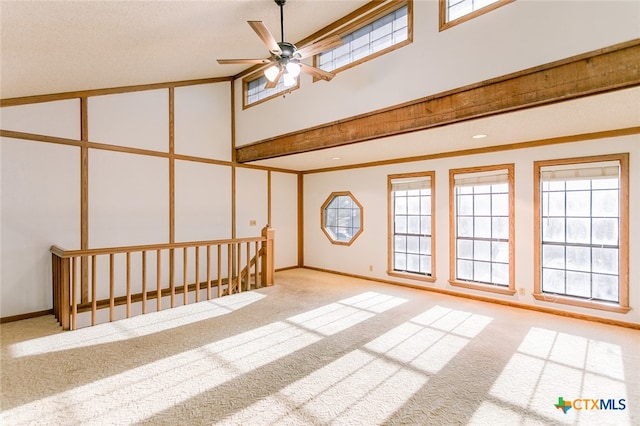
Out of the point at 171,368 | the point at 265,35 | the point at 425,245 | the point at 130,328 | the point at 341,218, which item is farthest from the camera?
the point at 341,218

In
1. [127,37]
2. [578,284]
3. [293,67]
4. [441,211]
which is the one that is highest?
[127,37]

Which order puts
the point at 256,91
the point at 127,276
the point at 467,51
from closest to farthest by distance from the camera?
the point at 467,51 < the point at 127,276 < the point at 256,91

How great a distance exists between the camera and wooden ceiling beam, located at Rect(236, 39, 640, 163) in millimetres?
2375

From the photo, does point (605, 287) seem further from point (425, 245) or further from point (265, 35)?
point (265, 35)

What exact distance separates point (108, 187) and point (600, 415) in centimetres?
578

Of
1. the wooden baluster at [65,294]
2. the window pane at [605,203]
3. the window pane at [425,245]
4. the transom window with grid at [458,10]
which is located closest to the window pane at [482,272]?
the window pane at [425,245]

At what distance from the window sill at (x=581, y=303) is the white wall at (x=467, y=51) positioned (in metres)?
2.95

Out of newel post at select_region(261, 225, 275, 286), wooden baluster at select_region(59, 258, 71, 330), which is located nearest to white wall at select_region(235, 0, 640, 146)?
newel post at select_region(261, 225, 275, 286)

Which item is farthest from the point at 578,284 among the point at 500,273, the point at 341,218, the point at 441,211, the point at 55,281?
the point at 55,281

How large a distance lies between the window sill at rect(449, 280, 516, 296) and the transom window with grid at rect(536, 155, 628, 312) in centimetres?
37

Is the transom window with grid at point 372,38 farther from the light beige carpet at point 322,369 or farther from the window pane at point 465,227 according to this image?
the light beige carpet at point 322,369

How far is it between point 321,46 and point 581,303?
4294 millimetres

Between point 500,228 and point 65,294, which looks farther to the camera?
point 500,228

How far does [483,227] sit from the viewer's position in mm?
4734
